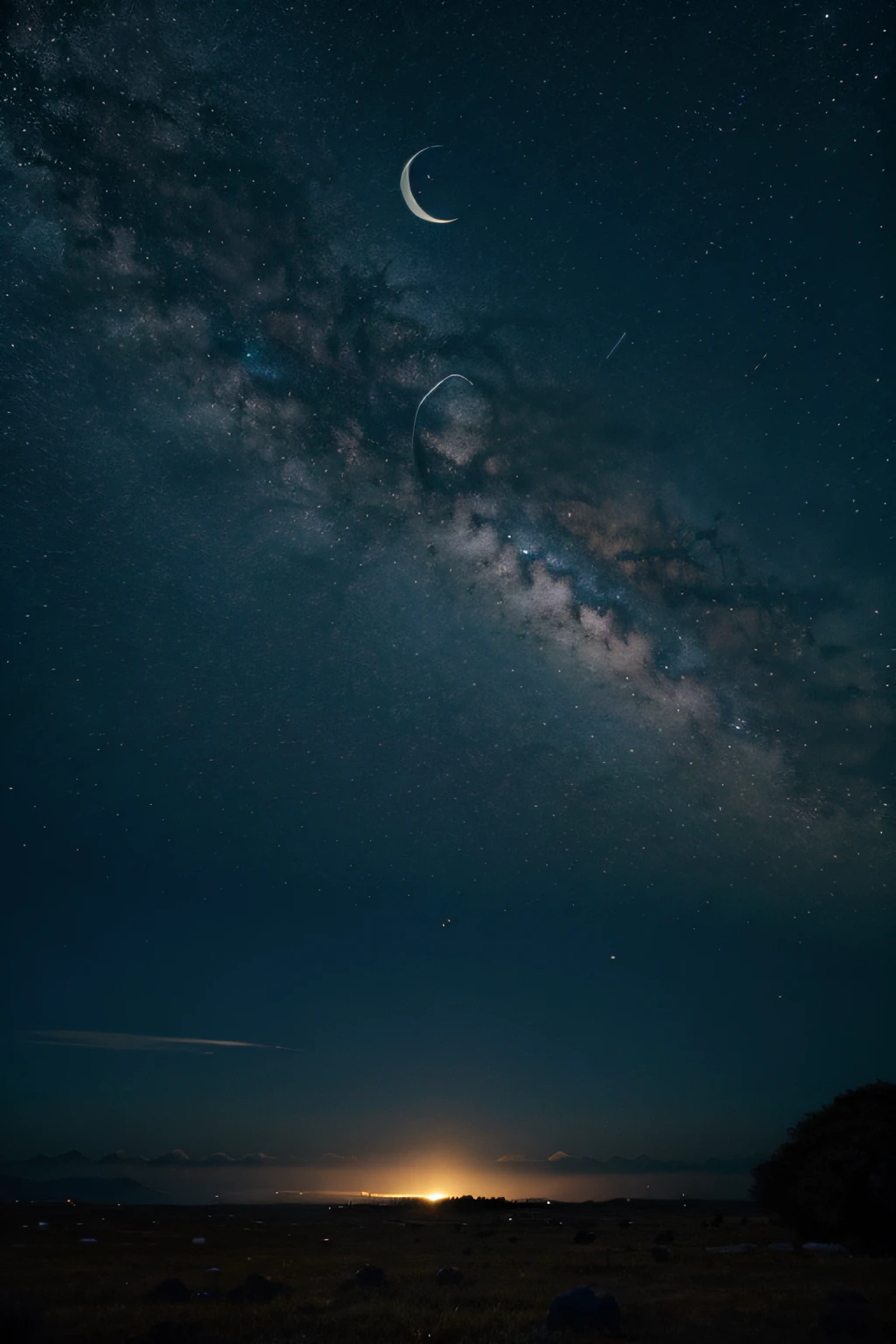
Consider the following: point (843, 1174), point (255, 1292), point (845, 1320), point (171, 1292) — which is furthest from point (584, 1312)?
point (843, 1174)

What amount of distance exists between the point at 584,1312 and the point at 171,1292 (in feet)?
44.6

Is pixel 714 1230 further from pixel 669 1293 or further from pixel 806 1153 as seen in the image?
pixel 669 1293

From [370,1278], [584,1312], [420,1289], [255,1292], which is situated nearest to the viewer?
[584,1312]

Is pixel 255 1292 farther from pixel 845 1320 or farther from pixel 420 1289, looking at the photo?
pixel 845 1320

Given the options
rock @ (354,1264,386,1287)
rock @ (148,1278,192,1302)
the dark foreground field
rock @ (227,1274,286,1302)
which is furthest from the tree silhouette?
rock @ (148,1278,192,1302)

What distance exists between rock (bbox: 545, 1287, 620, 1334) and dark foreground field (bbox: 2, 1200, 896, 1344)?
1.58 ft

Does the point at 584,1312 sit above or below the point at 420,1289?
above

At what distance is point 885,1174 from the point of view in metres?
33.6

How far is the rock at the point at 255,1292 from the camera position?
75.9ft

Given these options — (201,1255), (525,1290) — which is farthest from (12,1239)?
(525,1290)

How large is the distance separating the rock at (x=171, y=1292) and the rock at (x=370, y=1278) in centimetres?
576

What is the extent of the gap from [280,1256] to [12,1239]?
22.9m

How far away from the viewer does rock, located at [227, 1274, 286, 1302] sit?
23125 millimetres

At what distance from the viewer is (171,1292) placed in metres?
23.8
